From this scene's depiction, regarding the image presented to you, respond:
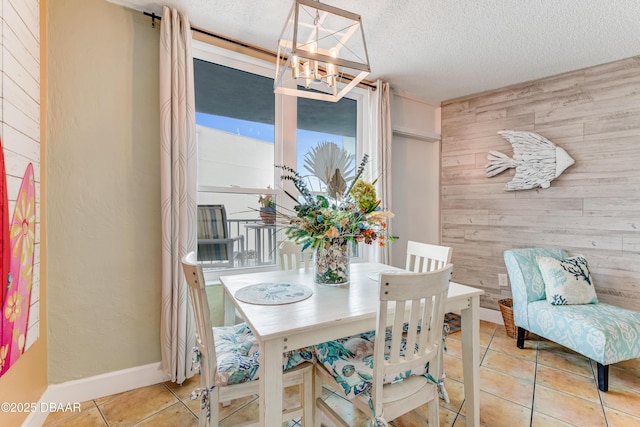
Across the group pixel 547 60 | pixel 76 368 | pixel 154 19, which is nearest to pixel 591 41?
pixel 547 60

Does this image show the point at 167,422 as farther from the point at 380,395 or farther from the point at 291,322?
the point at 380,395

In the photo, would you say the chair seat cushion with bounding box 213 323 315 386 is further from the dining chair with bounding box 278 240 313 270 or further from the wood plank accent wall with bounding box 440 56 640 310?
the wood plank accent wall with bounding box 440 56 640 310

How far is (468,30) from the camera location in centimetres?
218

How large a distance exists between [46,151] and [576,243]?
409 centimetres

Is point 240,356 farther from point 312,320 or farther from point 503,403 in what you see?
point 503,403

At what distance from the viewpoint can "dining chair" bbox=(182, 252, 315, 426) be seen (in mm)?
1225

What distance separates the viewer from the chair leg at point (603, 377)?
193 cm

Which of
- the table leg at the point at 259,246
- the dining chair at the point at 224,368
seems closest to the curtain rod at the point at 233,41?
the table leg at the point at 259,246

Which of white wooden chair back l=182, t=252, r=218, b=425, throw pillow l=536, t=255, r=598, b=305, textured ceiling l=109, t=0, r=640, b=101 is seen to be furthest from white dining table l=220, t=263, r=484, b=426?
textured ceiling l=109, t=0, r=640, b=101

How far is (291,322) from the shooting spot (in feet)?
3.80

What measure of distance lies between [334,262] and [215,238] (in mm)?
1168

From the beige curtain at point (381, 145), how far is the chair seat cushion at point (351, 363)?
1560 mm

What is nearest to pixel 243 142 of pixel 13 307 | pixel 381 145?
pixel 381 145

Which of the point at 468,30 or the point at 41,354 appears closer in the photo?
the point at 41,354
